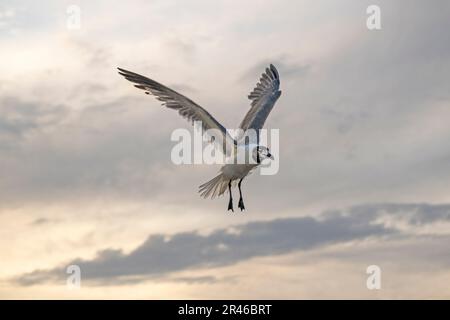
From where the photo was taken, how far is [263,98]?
23.8m

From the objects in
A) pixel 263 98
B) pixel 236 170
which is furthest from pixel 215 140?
pixel 263 98

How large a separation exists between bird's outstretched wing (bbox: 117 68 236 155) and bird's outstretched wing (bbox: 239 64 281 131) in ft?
7.49

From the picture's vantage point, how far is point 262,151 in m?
19.8

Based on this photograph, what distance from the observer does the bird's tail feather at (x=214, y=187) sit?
20.6 metres

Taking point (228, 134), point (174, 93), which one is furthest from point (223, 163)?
point (174, 93)

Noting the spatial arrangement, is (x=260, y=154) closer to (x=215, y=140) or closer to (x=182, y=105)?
(x=215, y=140)

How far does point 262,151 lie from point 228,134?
997 millimetres

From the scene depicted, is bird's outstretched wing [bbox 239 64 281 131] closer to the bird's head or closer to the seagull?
the seagull

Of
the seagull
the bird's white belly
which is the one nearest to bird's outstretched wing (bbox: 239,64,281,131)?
the seagull

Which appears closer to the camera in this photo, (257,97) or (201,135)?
(201,135)

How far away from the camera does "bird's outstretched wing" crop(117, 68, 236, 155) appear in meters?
19.3

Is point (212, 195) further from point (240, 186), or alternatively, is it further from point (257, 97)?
point (257, 97)
